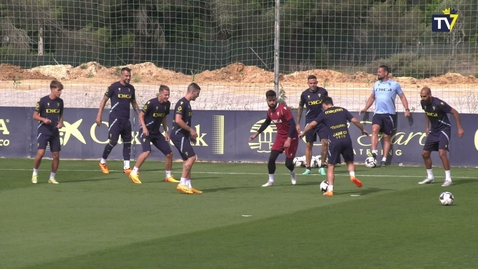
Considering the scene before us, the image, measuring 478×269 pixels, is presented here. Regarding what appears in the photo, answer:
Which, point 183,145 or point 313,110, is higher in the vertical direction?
point 313,110

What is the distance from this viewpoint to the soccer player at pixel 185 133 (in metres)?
15.5

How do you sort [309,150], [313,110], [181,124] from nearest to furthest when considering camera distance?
[181,124] → [309,150] → [313,110]

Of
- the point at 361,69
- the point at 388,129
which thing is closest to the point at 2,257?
the point at 388,129

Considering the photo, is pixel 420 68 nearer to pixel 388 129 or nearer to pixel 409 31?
pixel 409 31

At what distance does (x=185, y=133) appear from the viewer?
51.9ft

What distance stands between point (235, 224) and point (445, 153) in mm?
6308

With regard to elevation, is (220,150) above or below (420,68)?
below

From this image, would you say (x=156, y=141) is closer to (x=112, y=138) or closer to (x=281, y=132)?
(x=112, y=138)

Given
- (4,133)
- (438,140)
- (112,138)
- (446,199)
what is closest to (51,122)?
(112,138)

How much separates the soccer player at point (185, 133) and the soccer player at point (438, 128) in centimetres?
444

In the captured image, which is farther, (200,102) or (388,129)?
(200,102)

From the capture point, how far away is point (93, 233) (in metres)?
11.4

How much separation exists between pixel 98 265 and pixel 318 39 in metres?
20.1

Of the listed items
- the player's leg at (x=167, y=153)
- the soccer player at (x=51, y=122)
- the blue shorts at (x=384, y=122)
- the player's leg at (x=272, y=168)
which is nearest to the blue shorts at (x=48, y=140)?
the soccer player at (x=51, y=122)
